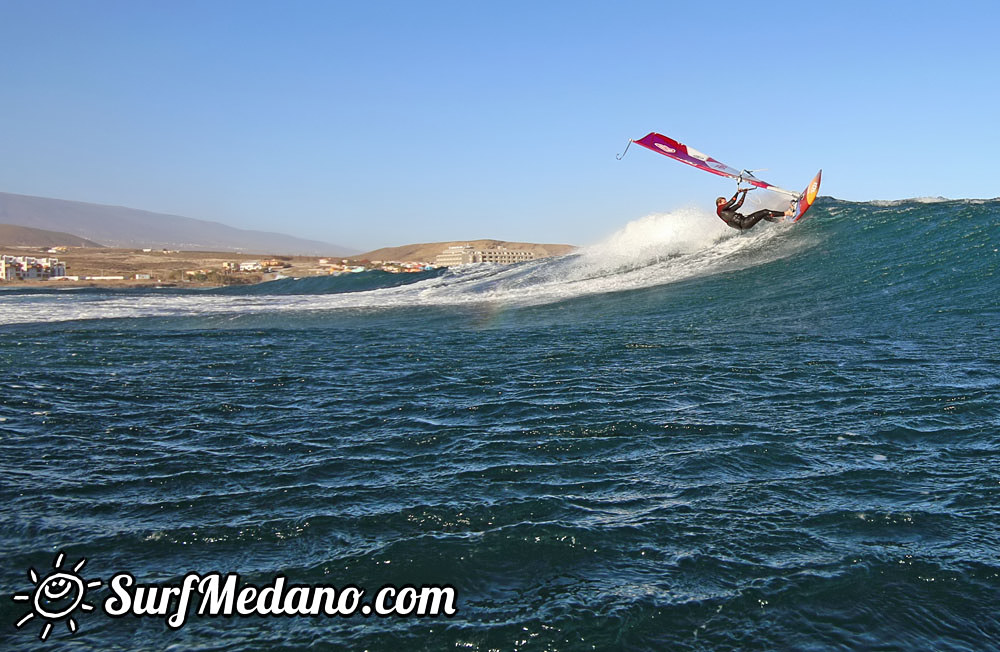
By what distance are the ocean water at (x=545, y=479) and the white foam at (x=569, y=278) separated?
5.73 m

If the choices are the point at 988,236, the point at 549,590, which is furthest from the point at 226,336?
the point at 988,236

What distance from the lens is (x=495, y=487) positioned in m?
5.35

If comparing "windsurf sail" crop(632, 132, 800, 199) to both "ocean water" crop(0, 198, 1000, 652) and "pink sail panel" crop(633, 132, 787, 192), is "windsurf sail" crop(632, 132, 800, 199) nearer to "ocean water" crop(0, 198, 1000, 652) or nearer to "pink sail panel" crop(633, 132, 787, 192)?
"pink sail panel" crop(633, 132, 787, 192)

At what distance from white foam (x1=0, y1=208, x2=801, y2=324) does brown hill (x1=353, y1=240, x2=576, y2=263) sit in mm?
102976

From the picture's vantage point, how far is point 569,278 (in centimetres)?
2214

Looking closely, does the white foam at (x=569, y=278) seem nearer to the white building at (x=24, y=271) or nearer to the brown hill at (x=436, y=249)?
the white building at (x=24, y=271)

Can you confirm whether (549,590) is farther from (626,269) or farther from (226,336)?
(626,269)

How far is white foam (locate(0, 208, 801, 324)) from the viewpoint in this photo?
1908 centimetres

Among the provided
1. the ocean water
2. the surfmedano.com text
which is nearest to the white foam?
the ocean water

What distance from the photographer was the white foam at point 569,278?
19.1m

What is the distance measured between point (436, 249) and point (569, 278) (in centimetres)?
12309

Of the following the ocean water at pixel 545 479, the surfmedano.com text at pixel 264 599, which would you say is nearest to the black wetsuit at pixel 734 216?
the ocean water at pixel 545 479

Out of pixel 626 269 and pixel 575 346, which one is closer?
pixel 575 346

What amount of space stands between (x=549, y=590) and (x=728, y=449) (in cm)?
282
